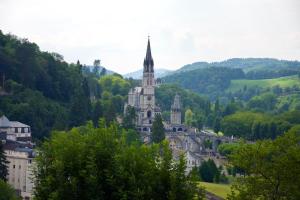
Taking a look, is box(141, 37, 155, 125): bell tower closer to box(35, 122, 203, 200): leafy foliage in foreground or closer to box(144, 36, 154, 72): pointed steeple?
box(144, 36, 154, 72): pointed steeple

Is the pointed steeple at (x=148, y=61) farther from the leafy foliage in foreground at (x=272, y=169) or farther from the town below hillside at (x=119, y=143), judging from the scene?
the leafy foliage in foreground at (x=272, y=169)

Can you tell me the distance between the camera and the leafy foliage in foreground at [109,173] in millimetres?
33125

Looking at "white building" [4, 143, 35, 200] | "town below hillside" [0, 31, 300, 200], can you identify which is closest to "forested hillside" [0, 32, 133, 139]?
"town below hillside" [0, 31, 300, 200]

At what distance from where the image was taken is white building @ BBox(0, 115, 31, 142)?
8725 centimetres

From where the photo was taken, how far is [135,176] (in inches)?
1321

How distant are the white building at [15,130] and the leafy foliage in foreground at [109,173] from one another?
→ 172 ft

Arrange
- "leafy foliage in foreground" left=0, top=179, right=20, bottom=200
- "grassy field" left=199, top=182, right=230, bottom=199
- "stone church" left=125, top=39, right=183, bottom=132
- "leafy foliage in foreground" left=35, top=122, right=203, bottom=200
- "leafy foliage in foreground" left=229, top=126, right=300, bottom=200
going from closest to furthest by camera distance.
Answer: "leafy foliage in foreground" left=229, top=126, right=300, bottom=200, "leafy foliage in foreground" left=35, top=122, right=203, bottom=200, "leafy foliage in foreground" left=0, top=179, right=20, bottom=200, "grassy field" left=199, top=182, right=230, bottom=199, "stone church" left=125, top=39, right=183, bottom=132

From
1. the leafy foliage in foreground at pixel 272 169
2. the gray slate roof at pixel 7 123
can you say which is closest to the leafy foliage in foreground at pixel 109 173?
the leafy foliage in foreground at pixel 272 169

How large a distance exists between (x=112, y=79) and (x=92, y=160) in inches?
5565

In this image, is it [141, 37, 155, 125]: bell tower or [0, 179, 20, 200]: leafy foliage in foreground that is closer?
[0, 179, 20, 200]: leafy foliage in foreground

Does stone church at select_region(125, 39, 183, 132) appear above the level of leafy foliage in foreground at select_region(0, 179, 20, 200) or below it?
above

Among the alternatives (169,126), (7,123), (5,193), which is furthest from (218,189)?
(169,126)

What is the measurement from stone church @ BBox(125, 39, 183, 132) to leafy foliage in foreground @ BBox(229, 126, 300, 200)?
9804 cm

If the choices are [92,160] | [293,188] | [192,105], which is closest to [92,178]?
[92,160]
